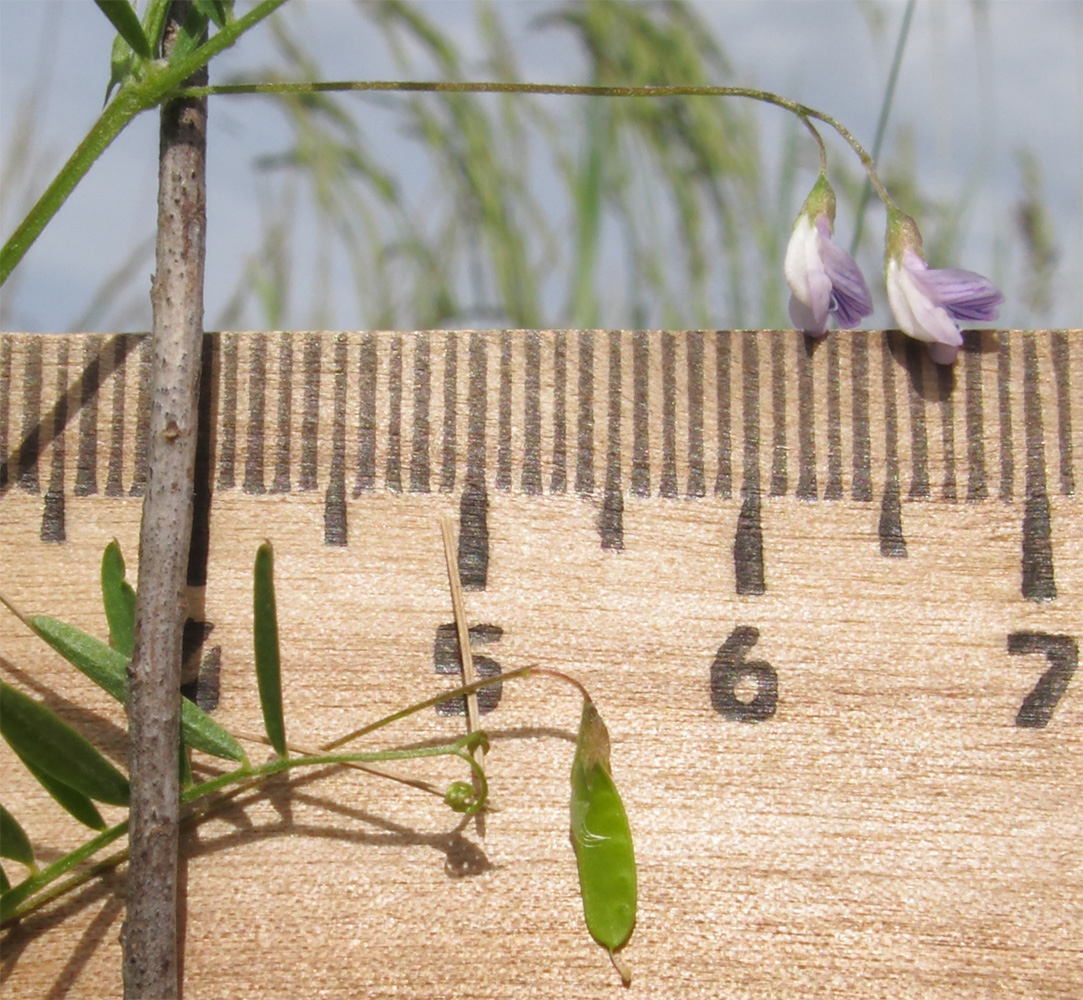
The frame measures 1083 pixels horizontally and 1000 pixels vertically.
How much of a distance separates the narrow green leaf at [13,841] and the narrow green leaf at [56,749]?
37mm

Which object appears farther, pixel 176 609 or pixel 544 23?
pixel 544 23

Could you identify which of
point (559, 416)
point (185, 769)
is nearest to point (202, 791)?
point (185, 769)

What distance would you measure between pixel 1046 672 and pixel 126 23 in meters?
0.71

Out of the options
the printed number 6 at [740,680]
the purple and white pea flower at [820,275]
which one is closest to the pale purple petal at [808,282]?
the purple and white pea flower at [820,275]

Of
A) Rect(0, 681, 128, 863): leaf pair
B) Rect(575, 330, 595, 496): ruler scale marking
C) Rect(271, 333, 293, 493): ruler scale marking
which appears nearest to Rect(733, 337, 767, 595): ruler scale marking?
Rect(575, 330, 595, 496): ruler scale marking

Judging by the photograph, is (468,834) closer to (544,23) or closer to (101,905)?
(101,905)

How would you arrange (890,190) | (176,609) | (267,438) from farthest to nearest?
1. (890,190)
2. (267,438)
3. (176,609)

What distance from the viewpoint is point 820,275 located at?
72 centimetres

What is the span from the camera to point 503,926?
0.64 meters

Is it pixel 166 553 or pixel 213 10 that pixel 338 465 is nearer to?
pixel 166 553

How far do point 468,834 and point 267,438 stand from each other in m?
0.30

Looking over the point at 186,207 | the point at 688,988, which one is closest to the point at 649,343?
the point at 186,207

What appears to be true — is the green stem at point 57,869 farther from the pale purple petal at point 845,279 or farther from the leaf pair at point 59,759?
the pale purple petal at point 845,279

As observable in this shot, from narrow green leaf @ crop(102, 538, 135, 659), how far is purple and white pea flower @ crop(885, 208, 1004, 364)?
21.4 inches
